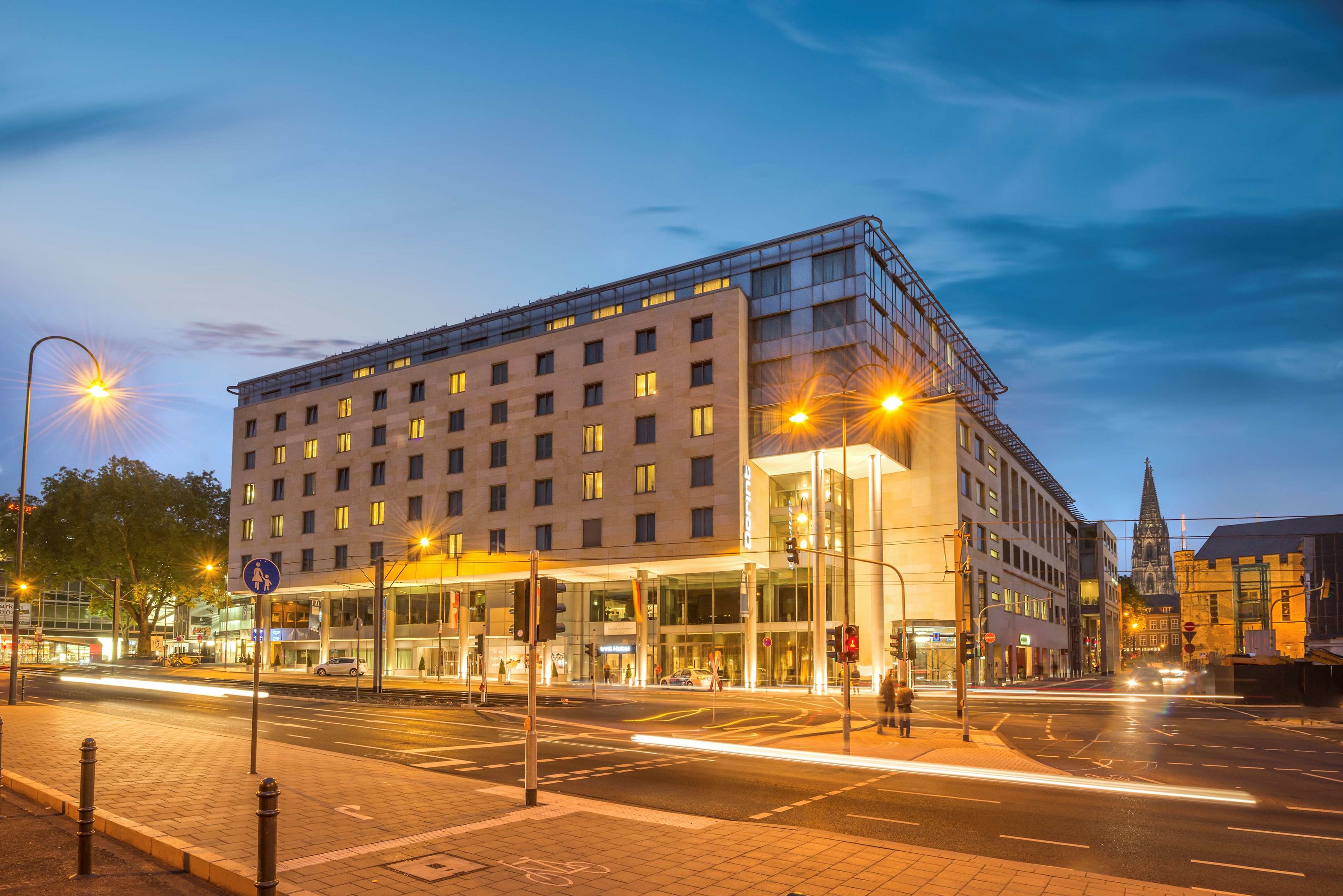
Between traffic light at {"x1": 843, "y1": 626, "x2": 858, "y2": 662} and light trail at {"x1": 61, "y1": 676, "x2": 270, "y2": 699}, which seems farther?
light trail at {"x1": 61, "y1": 676, "x2": 270, "y2": 699}

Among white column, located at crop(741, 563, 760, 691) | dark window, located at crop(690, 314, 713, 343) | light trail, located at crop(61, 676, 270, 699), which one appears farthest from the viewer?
dark window, located at crop(690, 314, 713, 343)

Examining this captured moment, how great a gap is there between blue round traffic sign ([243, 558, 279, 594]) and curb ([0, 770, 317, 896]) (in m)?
3.80

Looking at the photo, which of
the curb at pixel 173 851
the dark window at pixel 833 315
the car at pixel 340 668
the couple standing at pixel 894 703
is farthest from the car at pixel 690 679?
the curb at pixel 173 851

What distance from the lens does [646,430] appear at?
59.3 metres

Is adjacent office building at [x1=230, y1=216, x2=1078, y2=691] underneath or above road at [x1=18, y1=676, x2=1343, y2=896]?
above

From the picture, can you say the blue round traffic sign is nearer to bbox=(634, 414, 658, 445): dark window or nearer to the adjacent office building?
the adjacent office building

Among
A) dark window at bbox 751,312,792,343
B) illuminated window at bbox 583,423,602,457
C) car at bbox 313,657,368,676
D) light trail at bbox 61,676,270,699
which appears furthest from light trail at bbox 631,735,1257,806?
car at bbox 313,657,368,676

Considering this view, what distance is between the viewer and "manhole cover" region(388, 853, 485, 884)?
29.7 feet

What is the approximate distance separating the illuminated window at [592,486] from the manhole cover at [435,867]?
50681 mm

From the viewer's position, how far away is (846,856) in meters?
10.2

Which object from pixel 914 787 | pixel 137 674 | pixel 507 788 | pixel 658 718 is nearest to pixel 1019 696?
pixel 658 718

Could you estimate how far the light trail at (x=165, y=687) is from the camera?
43031 mm

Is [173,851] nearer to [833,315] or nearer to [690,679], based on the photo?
[690,679]

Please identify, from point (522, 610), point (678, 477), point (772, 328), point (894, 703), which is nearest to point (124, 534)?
point (678, 477)
